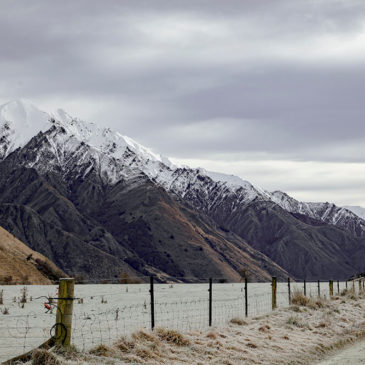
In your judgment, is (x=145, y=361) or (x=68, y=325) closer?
(x=68, y=325)

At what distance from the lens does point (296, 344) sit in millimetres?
17656

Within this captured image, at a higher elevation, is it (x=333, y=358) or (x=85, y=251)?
(x=85, y=251)

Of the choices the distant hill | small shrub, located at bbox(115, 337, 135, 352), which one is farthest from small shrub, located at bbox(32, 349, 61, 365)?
the distant hill

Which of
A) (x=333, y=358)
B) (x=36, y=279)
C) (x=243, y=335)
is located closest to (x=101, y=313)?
(x=243, y=335)

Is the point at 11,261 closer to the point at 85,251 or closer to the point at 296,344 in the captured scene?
the point at 296,344

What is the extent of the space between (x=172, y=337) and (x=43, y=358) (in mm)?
4577

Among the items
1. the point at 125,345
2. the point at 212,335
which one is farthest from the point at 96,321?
the point at 125,345

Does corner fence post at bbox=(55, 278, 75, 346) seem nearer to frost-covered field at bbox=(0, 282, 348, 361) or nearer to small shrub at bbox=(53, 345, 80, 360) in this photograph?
small shrub at bbox=(53, 345, 80, 360)

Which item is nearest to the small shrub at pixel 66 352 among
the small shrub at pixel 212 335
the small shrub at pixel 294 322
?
the small shrub at pixel 212 335

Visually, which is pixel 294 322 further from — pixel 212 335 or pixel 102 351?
pixel 102 351

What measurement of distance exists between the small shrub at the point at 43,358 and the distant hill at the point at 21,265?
6055 cm

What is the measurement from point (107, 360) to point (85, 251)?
165 m

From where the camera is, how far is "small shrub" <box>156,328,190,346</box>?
15.6 m

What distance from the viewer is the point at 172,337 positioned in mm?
15758
